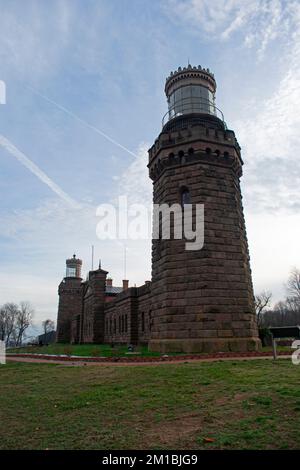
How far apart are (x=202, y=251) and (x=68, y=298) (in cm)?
4629

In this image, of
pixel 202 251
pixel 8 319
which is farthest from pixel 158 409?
pixel 8 319

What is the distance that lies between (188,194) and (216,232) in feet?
7.07

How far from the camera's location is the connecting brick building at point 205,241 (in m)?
14.8

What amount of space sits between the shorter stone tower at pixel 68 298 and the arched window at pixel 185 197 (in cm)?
4313

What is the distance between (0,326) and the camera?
331 ft

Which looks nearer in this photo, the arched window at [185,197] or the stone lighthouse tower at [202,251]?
the stone lighthouse tower at [202,251]

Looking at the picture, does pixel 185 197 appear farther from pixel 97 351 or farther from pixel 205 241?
pixel 97 351

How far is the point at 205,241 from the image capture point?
613 inches

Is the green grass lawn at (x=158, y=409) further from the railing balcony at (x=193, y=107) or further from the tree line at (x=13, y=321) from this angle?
the tree line at (x=13, y=321)

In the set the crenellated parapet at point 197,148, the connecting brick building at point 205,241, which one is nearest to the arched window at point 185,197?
the connecting brick building at point 205,241

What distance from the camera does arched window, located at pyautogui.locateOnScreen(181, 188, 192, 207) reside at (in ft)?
54.5

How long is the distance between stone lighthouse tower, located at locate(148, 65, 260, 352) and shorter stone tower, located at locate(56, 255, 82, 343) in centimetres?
4174
